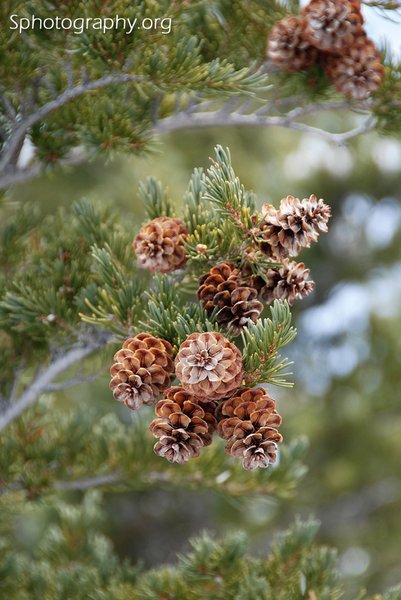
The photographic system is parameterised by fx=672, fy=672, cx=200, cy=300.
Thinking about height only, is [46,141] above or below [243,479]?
above

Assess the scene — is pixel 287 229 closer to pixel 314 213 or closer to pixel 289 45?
pixel 314 213

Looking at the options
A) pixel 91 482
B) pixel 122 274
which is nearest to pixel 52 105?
pixel 122 274

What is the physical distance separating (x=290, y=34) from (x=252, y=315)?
496mm

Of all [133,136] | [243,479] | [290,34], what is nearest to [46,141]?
[133,136]

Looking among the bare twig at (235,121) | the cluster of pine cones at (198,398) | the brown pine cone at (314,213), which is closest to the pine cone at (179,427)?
the cluster of pine cones at (198,398)

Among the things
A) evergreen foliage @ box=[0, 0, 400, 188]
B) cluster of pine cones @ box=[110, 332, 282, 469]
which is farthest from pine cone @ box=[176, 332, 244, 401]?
evergreen foliage @ box=[0, 0, 400, 188]

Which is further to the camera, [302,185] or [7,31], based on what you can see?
[302,185]

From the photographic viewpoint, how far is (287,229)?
706mm

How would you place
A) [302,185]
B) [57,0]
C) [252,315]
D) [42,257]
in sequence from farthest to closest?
[302,185], [42,257], [57,0], [252,315]

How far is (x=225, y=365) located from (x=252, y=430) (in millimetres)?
71

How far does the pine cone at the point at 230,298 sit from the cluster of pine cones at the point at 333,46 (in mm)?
417

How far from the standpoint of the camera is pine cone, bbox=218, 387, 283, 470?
646 mm

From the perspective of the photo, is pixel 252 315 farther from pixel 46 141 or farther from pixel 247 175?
pixel 247 175

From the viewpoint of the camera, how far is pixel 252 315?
0.75m
